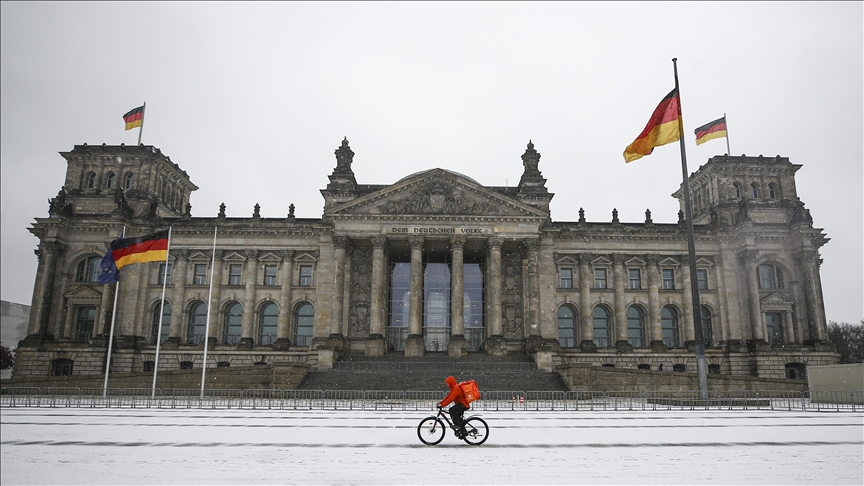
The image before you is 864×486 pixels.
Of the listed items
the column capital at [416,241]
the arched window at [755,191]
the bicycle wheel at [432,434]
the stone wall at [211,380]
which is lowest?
the bicycle wheel at [432,434]

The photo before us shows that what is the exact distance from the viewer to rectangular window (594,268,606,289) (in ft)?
176

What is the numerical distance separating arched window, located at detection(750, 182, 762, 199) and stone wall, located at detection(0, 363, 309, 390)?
1712 inches

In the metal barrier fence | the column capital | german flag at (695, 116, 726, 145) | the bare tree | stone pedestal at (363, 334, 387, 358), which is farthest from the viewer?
the bare tree

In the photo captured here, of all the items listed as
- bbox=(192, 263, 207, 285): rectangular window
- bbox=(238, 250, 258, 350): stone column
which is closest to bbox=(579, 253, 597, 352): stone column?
bbox=(238, 250, 258, 350): stone column

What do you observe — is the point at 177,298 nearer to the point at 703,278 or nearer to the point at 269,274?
the point at 269,274

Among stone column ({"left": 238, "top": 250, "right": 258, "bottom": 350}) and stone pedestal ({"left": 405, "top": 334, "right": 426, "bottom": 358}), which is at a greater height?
stone column ({"left": 238, "top": 250, "right": 258, "bottom": 350})

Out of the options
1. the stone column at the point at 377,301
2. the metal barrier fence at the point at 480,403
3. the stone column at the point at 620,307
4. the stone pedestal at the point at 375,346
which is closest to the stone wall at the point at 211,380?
the metal barrier fence at the point at 480,403

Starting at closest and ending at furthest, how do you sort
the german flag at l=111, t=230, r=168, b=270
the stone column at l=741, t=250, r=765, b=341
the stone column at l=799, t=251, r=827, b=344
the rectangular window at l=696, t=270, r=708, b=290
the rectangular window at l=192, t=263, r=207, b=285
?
the german flag at l=111, t=230, r=168, b=270 < the stone column at l=799, t=251, r=827, b=344 < the stone column at l=741, t=250, r=765, b=341 < the rectangular window at l=192, t=263, r=207, b=285 < the rectangular window at l=696, t=270, r=708, b=290

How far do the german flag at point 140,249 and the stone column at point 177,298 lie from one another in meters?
16.8

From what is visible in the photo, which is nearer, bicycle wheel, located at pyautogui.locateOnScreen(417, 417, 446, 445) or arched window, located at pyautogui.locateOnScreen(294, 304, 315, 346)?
bicycle wheel, located at pyautogui.locateOnScreen(417, 417, 446, 445)

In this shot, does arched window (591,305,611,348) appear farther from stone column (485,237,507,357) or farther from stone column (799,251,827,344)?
stone column (799,251,827,344)

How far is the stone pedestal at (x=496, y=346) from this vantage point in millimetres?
45219

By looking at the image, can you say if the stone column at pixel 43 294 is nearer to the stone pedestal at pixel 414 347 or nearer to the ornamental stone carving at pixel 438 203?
the ornamental stone carving at pixel 438 203

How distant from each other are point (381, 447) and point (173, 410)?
1476 centimetres
